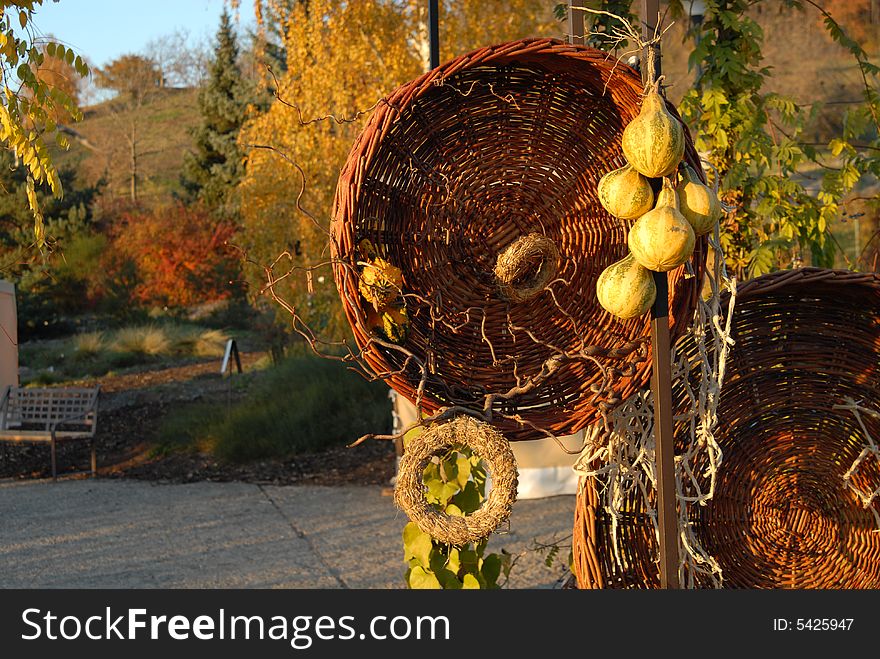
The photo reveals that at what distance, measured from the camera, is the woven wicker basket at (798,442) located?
2.10 metres

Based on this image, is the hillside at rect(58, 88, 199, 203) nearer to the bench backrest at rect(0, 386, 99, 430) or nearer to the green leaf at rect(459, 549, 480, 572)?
the bench backrest at rect(0, 386, 99, 430)

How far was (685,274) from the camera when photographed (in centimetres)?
171

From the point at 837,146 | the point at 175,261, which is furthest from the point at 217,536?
the point at 175,261

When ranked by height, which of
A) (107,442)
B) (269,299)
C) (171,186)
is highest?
(171,186)

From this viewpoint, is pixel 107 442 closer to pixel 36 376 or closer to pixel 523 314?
pixel 36 376

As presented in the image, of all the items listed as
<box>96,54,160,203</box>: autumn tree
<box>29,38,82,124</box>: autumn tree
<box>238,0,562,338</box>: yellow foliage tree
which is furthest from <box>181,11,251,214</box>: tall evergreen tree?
<box>96,54,160,203</box>: autumn tree

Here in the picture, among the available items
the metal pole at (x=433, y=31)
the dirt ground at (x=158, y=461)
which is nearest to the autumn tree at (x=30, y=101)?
the metal pole at (x=433, y=31)

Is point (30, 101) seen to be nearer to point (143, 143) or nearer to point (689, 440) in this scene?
point (689, 440)

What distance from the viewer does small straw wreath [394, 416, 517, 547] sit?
1.65 metres

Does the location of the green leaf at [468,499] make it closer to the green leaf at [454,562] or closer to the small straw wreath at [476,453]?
the green leaf at [454,562]

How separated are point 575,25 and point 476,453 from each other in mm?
1008
